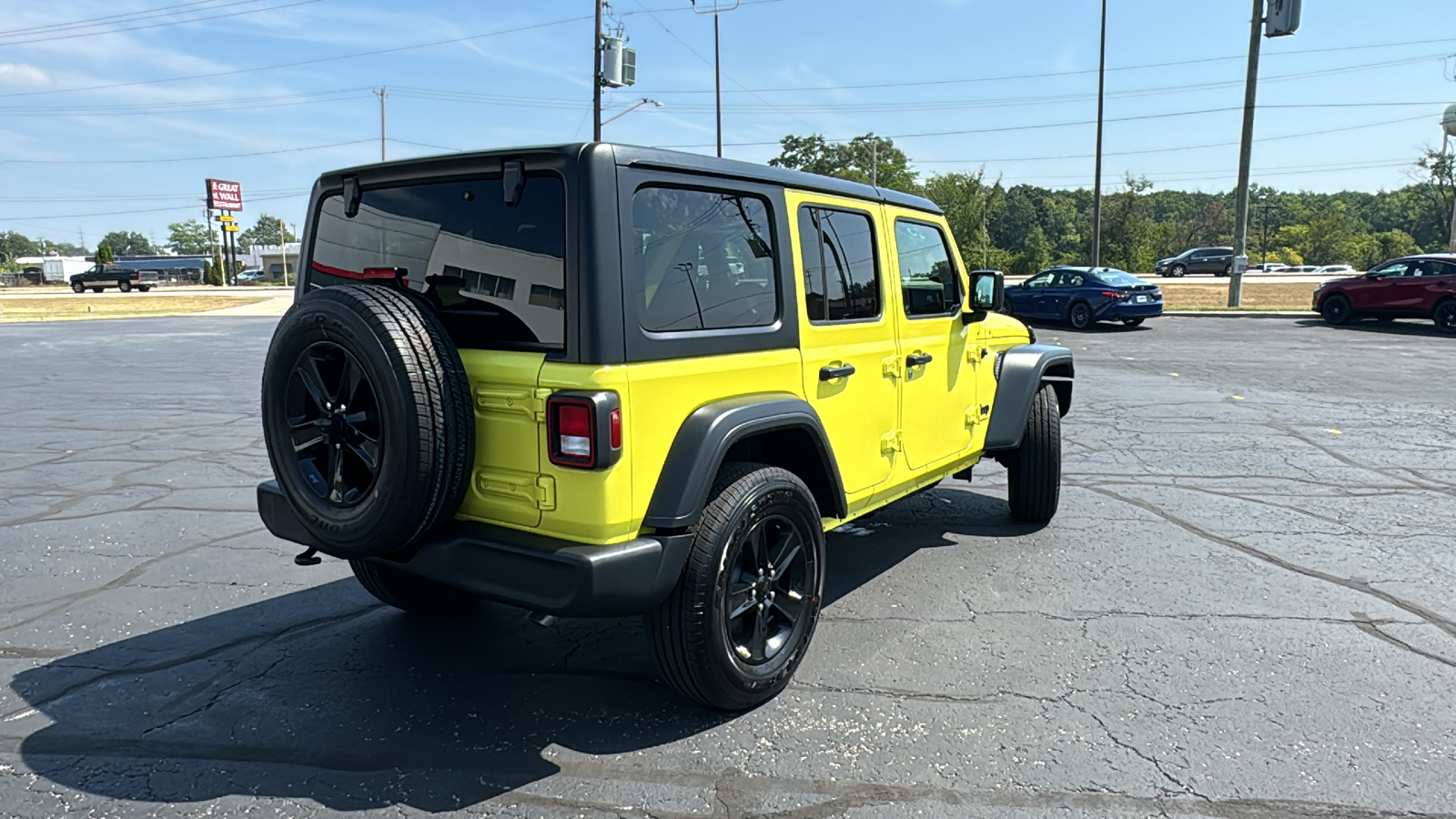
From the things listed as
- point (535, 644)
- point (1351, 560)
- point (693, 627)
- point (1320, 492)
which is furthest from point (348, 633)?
point (1320, 492)

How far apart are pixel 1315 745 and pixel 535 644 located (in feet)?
9.54

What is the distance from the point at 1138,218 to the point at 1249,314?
4607 cm

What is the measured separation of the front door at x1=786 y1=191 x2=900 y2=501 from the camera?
3.60 m

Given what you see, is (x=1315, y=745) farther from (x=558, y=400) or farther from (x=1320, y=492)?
(x=1320, y=492)

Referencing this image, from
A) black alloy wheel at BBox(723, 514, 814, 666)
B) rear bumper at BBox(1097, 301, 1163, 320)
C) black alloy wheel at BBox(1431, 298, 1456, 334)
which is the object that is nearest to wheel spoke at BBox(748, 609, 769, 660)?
black alloy wheel at BBox(723, 514, 814, 666)

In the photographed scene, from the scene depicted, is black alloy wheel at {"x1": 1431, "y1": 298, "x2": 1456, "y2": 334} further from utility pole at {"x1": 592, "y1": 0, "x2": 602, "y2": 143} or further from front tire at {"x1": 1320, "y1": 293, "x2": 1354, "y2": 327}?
utility pole at {"x1": 592, "y1": 0, "x2": 602, "y2": 143}

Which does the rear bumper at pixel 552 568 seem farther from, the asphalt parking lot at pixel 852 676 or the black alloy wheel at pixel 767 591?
the asphalt parking lot at pixel 852 676

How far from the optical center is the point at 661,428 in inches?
115

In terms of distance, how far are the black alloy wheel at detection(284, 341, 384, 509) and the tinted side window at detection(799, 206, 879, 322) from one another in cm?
167

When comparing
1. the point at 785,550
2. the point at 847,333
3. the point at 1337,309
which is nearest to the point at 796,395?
the point at 847,333

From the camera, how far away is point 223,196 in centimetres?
8706

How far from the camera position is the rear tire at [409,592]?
3.97 m

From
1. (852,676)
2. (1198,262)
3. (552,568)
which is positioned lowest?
(852,676)

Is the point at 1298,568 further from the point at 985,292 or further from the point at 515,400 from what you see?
the point at 515,400
